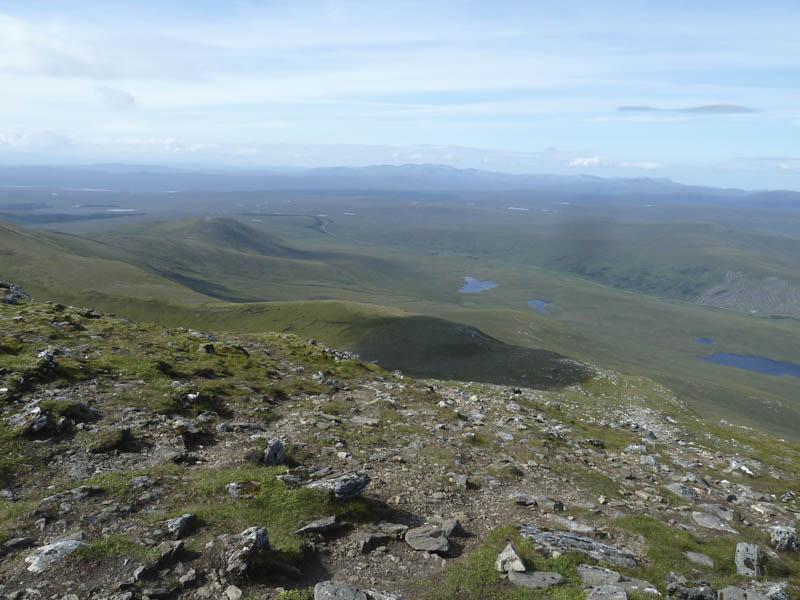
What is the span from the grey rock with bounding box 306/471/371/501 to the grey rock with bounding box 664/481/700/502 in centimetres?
1832

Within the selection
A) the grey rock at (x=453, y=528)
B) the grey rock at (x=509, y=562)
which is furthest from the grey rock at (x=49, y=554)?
the grey rock at (x=509, y=562)

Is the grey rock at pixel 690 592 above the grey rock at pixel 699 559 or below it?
above

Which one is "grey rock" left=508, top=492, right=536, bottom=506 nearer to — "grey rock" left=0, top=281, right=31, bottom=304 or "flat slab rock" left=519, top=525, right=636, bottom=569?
"flat slab rock" left=519, top=525, right=636, bottom=569

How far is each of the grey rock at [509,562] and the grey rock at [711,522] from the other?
40.0 feet

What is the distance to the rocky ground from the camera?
1409cm

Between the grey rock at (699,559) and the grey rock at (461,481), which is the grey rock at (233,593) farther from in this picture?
the grey rock at (699,559)

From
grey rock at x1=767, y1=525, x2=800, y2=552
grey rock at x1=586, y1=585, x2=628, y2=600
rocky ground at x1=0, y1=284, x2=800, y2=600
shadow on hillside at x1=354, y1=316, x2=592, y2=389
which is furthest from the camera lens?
shadow on hillside at x1=354, y1=316, x2=592, y2=389

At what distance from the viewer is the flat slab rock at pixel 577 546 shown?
16.7m

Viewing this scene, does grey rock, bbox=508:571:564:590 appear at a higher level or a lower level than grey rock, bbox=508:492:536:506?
higher

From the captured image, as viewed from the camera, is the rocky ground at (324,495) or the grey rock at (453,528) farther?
the grey rock at (453,528)

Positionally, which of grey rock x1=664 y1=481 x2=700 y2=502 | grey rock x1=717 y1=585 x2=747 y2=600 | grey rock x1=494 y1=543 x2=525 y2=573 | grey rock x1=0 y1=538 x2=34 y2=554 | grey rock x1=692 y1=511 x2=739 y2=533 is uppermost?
grey rock x1=0 y1=538 x2=34 y2=554

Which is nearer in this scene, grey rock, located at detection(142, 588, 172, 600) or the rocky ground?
grey rock, located at detection(142, 588, 172, 600)

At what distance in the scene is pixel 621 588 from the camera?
1446cm

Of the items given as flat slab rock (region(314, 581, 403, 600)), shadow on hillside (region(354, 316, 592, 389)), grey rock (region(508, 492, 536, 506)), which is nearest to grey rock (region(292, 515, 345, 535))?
flat slab rock (region(314, 581, 403, 600))
